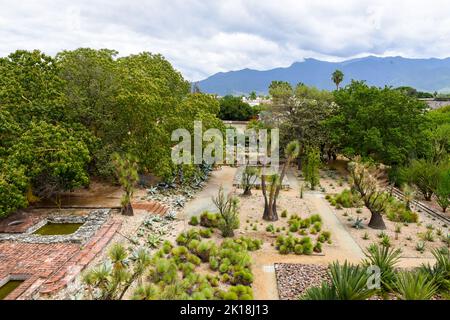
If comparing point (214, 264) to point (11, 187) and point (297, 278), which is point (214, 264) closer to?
point (297, 278)

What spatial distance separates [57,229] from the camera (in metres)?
12.0

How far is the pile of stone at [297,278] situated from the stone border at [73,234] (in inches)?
246

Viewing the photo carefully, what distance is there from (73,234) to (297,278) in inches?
284

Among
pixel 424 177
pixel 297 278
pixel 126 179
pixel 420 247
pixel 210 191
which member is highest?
pixel 126 179

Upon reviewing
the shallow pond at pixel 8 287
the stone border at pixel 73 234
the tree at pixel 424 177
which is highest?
the tree at pixel 424 177

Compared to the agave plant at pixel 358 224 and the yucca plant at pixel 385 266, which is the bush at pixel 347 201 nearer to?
the agave plant at pixel 358 224

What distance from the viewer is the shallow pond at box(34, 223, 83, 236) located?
38.2 feet

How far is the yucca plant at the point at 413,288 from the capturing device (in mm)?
7477

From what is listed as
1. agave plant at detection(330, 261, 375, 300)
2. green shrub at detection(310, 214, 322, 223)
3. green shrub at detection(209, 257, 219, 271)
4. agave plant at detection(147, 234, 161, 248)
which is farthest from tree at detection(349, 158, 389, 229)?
agave plant at detection(147, 234, 161, 248)

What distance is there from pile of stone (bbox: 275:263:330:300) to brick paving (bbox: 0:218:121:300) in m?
5.33

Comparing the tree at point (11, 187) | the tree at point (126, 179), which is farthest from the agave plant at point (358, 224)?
the tree at point (11, 187)

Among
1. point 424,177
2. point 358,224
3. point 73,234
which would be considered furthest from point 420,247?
point 73,234

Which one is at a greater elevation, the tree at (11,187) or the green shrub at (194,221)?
the tree at (11,187)
